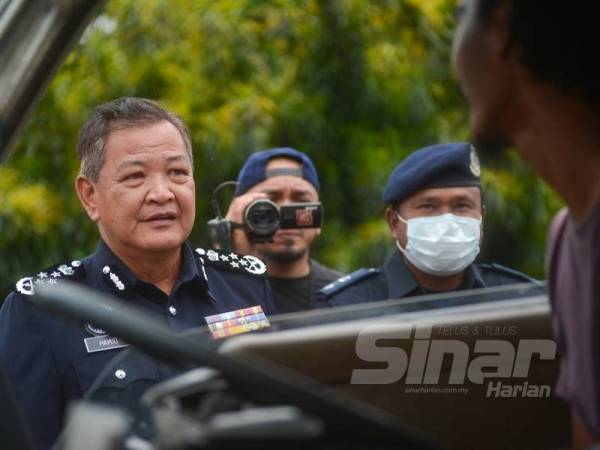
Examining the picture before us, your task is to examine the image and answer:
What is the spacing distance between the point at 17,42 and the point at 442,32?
28.8 feet

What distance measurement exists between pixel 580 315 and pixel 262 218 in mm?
3114

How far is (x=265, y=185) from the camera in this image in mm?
5121

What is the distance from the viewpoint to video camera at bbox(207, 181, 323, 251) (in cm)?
483

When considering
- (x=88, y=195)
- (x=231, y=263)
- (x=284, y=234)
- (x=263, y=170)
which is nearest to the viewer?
(x=88, y=195)

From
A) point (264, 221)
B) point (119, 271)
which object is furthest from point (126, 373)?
point (264, 221)

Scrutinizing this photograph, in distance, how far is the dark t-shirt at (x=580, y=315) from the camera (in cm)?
177

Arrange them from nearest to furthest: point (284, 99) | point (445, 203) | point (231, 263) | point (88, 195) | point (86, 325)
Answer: point (86, 325) < point (88, 195) < point (231, 263) < point (445, 203) < point (284, 99)

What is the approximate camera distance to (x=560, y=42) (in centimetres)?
173

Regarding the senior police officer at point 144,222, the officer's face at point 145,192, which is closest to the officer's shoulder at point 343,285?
the senior police officer at point 144,222

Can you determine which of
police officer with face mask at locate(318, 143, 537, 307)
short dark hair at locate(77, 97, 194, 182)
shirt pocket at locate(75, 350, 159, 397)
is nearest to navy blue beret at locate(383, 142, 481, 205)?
police officer with face mask at locate(318, 143, 537, 307)

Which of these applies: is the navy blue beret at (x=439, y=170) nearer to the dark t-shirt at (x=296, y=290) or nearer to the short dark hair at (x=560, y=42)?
the dark t-shirt at (x=296, y=290)

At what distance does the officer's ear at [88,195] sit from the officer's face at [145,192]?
2.4 inches

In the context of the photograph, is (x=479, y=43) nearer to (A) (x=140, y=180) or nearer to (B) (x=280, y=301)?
(A) (x=140, y=180)

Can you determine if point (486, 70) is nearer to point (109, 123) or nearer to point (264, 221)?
point (109, 123)
